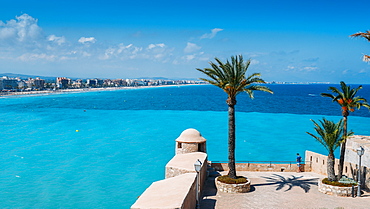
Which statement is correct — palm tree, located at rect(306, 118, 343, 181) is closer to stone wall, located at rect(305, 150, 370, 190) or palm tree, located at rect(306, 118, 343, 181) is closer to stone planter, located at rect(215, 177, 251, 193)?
stone wall, located at rect(305, 150, 370, 190)

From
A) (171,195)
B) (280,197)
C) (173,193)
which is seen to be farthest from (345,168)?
(171,195)

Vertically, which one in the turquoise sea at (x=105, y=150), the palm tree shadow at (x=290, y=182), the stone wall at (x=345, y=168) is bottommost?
the turquoise sea at (x=105, y=150)

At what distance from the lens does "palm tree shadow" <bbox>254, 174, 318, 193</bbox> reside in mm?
16766

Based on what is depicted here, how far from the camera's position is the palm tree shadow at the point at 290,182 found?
16766 mm

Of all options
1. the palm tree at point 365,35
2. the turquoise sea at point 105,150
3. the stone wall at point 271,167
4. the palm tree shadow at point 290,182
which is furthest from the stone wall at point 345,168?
the turquoise sea at point 105,150

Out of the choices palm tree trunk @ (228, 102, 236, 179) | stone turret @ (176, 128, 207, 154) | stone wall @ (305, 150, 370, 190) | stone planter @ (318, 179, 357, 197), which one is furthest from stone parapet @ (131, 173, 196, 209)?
stone wall @ (305, 150, 370, 190)

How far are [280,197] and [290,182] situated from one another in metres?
2.84

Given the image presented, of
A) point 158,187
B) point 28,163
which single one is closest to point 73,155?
point 28,163

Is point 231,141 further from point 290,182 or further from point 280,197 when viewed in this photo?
point 290,182

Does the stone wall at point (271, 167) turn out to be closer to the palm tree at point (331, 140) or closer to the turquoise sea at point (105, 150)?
the palm tree at point (331, 140)

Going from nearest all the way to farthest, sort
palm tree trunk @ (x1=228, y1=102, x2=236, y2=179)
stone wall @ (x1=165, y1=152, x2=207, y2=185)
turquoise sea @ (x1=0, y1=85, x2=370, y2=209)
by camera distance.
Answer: stone wall @ (x1=165, y1=152, x2=207, y2=185) → palm tree trunk @ (x1=228, y1=102, x2=236, y2=179) → turquoise sea @ (x1=0, y1=85, x2=370, y2=209)

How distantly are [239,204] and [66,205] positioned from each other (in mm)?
12519

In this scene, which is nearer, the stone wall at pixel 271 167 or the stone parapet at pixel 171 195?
the stone parapet at pixel 171 195

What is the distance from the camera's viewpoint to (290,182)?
57.5 ft
